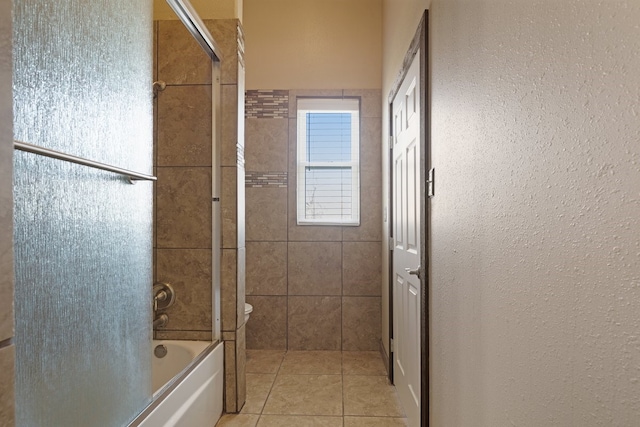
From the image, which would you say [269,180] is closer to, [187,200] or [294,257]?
[294,257]

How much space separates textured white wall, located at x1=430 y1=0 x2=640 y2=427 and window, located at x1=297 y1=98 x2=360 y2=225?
86.3 inches

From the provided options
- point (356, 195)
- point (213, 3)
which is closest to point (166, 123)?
point (213, 3)

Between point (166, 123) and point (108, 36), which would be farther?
point (166, 123)

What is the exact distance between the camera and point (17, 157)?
0.79 metres

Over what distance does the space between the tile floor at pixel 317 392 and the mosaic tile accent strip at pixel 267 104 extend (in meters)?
2.01

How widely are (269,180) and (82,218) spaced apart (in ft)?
8.00

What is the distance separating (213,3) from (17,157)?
1791 mm

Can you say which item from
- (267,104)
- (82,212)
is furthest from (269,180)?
(82,212)

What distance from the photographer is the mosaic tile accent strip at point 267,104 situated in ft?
11.2

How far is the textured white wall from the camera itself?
528 mm

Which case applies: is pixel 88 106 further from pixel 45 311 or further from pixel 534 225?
pixel 534 225

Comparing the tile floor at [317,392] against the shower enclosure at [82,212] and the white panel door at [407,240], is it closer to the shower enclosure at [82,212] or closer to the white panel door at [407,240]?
the white panel door at [407,240]

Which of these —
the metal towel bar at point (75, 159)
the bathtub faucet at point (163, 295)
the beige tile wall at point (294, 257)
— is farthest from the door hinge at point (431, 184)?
the beige tile wall at point (294, 257)

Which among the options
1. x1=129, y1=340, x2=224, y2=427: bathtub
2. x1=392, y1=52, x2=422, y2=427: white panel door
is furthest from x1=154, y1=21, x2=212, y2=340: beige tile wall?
x1=392, y1=52, x2=422, y2=427: white panel door
